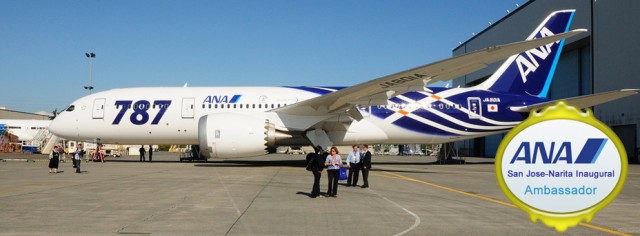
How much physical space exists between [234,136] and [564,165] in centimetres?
1807

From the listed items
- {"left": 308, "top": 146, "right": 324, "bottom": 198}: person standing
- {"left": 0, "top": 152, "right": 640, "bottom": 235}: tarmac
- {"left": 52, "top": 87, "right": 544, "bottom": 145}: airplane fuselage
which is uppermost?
{"left": 52, "top": 87, "right": 544, "bottom": 145}: airplane fuselage

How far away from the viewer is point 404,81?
18.4m

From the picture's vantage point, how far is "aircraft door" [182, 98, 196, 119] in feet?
81.5

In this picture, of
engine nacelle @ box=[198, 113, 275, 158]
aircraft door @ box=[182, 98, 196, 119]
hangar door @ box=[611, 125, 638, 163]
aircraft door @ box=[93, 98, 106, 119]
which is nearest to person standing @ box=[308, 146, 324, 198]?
engine nacelle @ box=[198, 113, 275, 158]

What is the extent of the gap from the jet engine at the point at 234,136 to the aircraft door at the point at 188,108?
11.1ft

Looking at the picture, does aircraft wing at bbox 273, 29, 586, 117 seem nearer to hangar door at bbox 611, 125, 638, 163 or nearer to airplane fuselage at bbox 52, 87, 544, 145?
airplane fuselage at bbox 52, 87, 544, 145

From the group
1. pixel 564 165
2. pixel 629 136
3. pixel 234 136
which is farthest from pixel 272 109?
pixel 629 136

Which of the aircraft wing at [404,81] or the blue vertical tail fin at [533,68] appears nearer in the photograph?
the aircraft wing at [404,81]

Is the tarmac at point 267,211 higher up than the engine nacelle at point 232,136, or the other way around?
the engine nacelle at point 232,136

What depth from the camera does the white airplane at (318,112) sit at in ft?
73.8

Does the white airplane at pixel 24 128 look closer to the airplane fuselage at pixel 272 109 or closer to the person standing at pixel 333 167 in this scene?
the airplane fuselage at pixel 272 109

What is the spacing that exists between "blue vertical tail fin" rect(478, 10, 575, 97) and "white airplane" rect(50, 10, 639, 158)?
5 cm

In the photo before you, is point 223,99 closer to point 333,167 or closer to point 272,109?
point 272,109

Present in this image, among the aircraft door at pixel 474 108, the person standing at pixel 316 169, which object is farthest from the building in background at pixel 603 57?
the person standing at pixel 316 169
